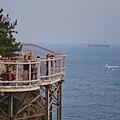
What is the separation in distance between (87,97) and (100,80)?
23.7 metres

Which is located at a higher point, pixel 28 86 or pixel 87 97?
pixel 28 86

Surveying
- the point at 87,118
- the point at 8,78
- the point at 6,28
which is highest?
the point at 6,28

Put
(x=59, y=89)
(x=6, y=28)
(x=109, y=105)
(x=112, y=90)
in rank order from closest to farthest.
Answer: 1. (x=59, y=89)
2. (x=6, y=28)
3. (x=109, y=105)
4. (x=112, y=90)

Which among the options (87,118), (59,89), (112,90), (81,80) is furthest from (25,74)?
(81,80)

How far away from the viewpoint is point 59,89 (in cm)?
1869

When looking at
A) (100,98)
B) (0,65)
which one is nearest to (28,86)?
(0,65)

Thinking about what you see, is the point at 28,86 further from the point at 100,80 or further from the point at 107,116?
the point at 100,80

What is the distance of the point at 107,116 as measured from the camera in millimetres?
45312

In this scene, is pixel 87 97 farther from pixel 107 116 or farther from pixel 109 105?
pixel 107 116

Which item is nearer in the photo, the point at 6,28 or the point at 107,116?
the point at 6,28

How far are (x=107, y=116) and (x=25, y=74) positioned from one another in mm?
33866

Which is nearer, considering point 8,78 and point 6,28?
point 8,78

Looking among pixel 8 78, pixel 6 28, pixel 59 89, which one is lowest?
pixel 59 89

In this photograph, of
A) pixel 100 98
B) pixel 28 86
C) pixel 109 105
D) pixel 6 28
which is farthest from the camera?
pixel 100 98
